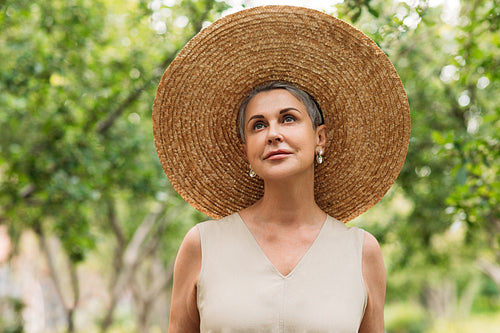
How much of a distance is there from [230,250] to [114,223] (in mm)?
10982

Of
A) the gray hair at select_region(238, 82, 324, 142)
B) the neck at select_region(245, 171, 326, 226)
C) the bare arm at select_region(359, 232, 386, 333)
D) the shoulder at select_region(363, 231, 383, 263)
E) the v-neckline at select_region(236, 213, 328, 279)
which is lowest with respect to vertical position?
the bare arm at select_region(359, 232, 386, 333)

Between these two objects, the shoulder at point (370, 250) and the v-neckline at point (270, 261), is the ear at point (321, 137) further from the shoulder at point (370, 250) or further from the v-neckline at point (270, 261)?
the shoulder at point (370, 250)

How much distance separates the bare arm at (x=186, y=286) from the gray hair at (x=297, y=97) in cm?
56

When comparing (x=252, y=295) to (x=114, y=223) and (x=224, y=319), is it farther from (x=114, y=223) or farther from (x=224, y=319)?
(x=114, y=223)

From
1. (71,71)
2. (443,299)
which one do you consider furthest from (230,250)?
(443,299)

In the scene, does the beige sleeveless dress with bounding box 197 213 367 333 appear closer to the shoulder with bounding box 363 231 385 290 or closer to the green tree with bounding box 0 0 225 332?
the shoulder with bounding box 363 231 385 290

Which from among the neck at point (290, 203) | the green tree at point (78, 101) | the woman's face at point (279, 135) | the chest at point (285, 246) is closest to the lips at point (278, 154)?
the woman's face at point (279, 135)

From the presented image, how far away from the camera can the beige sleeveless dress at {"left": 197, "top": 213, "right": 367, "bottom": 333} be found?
2.03m

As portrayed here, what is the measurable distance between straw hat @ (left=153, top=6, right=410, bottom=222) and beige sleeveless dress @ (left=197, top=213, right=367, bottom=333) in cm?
29

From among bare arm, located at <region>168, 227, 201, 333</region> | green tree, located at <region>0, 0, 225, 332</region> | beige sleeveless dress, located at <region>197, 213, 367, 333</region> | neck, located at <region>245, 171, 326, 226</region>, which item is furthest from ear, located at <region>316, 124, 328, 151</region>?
green tree, located at <region>0, 0, 225, 332</region>

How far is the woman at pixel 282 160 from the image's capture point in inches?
83.0

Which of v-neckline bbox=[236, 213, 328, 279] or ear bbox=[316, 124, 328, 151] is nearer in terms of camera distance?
v-neckline bbox=[236, 213, 328, 279]

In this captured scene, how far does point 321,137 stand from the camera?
2.36 metres

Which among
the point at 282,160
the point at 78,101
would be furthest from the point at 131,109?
the point at 282,160
